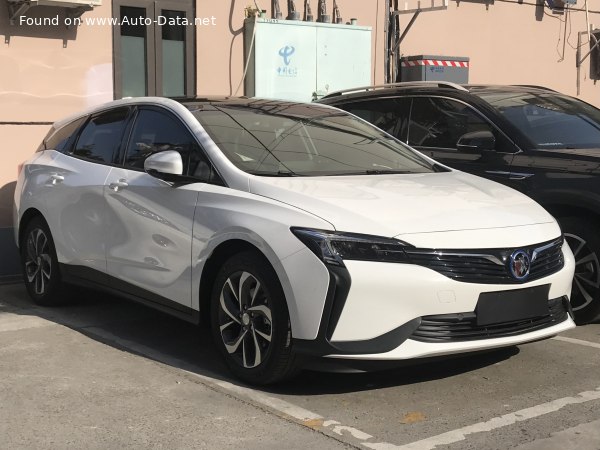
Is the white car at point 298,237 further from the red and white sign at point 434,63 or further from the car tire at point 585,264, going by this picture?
the red and white sign at point 434,63

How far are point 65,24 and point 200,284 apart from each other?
5.43 metres

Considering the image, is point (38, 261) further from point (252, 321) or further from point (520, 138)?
point (520, 138)

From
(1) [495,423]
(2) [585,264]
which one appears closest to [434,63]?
(2) [585,264]

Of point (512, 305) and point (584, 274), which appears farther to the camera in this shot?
point (584, 274)

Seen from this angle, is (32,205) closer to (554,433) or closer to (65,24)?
(65,24)

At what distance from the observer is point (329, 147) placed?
5.23m

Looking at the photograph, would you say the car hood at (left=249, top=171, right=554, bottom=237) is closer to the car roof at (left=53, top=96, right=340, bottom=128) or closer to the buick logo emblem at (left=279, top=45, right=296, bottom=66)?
the car roof at (left=53, top=96, right=340, bottom=128)

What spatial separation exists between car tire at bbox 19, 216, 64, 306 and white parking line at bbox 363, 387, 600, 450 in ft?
11.1

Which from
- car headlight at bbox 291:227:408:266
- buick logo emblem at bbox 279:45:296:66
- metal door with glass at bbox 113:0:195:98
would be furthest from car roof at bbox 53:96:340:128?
buick logo emblem at bbox 279:45:296:66

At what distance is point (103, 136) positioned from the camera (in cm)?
588

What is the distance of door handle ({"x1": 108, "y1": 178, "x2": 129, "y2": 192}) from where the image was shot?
208 inches

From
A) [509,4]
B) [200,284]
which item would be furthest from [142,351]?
[509,4]

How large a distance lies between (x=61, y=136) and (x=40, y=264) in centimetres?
101

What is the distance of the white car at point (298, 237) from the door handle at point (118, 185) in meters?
0.01
